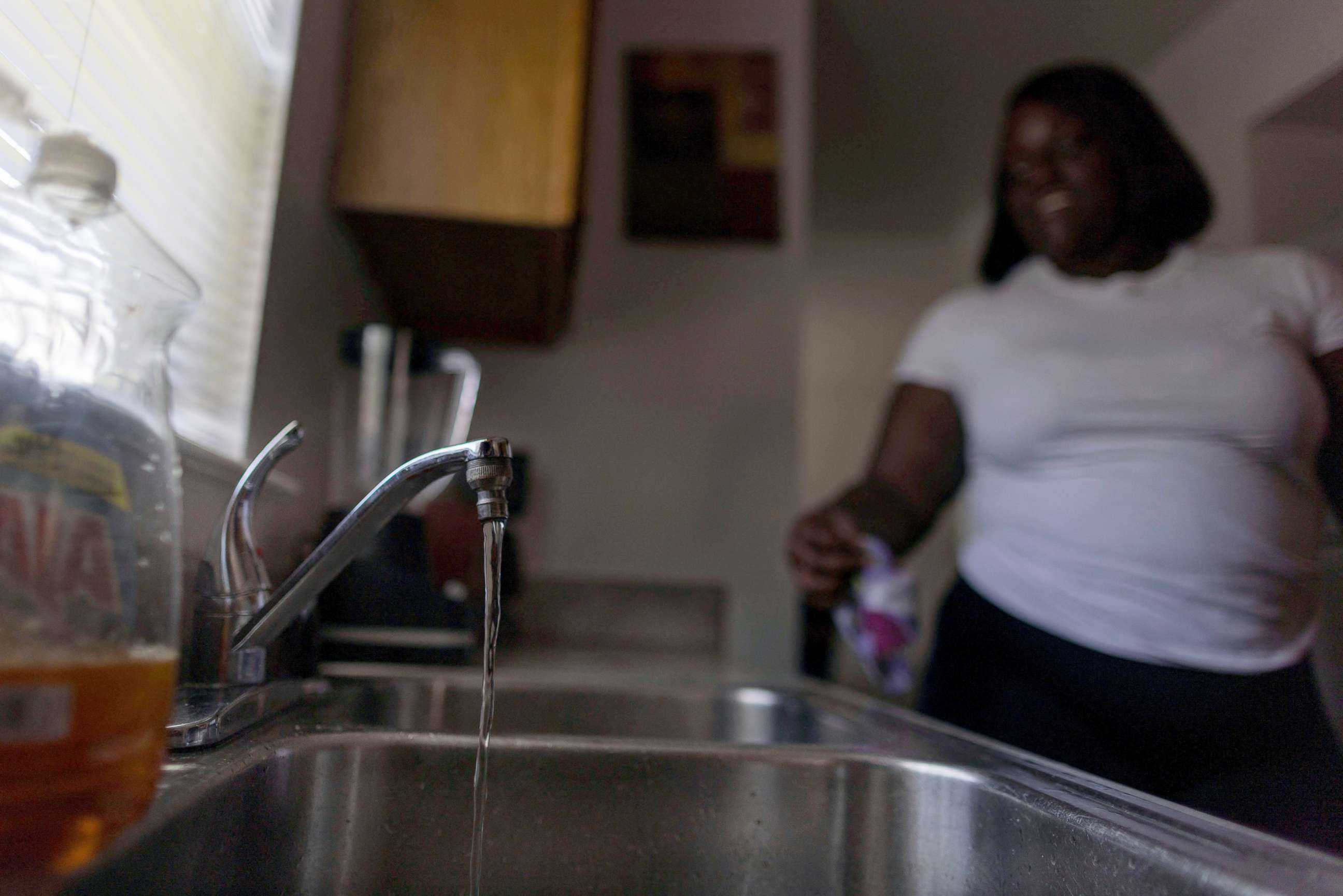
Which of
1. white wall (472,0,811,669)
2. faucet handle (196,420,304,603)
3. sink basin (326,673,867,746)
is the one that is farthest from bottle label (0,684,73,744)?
white wall (472,0,811,669)

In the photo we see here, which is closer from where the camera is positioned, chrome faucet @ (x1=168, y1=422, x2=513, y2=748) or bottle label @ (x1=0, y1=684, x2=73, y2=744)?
bottle label @ (x1=0, y1=684, x2=73, y2=744)

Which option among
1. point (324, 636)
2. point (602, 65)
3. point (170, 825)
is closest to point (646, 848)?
point (170, 825)

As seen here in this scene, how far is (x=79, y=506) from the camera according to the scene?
1.13ft

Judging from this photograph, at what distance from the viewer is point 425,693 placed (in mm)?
829

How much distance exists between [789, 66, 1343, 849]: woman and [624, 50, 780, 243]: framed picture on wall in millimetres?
608

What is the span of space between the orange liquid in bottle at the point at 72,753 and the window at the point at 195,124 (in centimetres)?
37

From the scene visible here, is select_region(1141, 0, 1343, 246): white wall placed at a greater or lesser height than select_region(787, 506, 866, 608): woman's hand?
greater

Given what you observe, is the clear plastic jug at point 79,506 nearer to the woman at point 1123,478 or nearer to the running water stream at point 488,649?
the running water stream at point 488,649

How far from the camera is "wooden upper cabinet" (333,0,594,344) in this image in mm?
1063

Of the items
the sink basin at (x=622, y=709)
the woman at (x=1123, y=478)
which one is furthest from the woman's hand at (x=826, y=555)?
the sink basin at (x=622, y=709)

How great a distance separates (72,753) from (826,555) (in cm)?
71

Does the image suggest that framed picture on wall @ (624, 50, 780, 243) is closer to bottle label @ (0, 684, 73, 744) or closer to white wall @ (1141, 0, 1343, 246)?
white wall @ (1141, 0, 1343, 246)

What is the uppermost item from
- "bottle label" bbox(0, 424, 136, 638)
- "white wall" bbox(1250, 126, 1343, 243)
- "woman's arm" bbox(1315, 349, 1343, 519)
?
"white wall" bbox(1250, 126, 1343, 243)

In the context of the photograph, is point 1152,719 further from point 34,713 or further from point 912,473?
point 34,713
